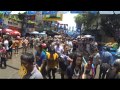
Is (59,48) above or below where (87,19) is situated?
below

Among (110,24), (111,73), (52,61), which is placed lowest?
(111,73)

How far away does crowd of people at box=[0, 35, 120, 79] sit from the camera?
5953mm

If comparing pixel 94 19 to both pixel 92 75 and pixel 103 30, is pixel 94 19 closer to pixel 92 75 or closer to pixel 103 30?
pixel 103 30

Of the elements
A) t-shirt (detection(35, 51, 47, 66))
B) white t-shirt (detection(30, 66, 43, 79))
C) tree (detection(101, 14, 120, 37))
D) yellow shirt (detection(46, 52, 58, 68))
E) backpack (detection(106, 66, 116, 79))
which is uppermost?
tree (detection(101, 14, 120, 37))

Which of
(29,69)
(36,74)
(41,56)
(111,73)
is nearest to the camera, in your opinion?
(36,74)

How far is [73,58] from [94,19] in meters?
0.98

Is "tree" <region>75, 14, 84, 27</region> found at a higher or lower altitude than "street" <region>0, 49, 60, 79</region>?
higher

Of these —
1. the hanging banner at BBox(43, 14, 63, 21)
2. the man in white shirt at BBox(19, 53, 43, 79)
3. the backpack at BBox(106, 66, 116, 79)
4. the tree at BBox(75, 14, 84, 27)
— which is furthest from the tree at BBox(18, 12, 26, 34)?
the backpack at BBox(106, 66, 116, 79)

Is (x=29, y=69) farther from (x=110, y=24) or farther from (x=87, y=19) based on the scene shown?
(x=110, y=24)

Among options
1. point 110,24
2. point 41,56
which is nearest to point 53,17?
point 41,56

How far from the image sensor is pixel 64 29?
6473 millimetres

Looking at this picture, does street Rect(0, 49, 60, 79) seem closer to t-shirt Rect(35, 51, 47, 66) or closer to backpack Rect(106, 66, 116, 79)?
t-shirt Rect(35, 51, 47, 66)

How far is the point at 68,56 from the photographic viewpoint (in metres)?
6.35
